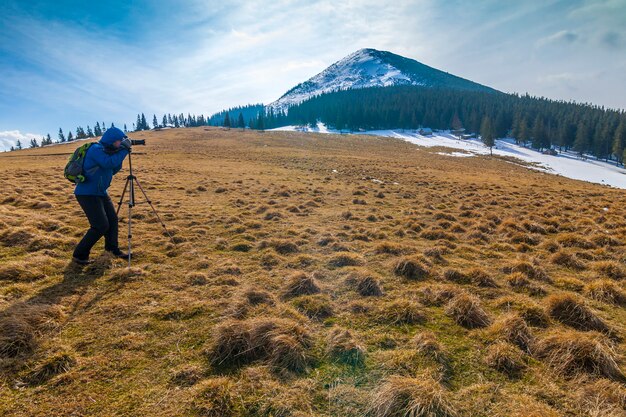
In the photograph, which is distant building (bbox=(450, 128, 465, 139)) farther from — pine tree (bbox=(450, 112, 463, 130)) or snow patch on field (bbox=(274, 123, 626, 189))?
snow patch on field (bbox=(274, 123, 626, 189))

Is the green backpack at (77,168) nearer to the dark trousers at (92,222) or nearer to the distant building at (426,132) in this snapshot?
the dark trousers at (92,222)

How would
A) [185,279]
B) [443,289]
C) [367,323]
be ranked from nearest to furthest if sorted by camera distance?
1. [367,323]
2. [443,289]
3. [185,279]

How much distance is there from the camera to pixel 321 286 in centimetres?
688

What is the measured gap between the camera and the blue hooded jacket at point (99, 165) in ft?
23.4

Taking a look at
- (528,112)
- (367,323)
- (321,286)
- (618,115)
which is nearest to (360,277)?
(321,286)

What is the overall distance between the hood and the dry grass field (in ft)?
9.55

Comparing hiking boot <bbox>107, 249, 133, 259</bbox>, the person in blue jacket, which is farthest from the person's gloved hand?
hiking boot <bbox>107, 249, 133, 259</bbox>

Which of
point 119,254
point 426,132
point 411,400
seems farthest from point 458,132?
point 411,400

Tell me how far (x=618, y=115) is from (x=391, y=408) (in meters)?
168

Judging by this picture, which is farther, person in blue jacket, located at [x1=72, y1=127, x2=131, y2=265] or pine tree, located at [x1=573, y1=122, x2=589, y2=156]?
pine tree, located at [x1=573, y1=122, x2=589, y2=156]

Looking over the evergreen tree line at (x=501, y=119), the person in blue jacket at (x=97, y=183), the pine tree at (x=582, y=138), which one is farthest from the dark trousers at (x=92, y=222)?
→ the pine tree at (x=582, y=138)

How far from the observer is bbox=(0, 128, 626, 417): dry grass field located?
147 inches

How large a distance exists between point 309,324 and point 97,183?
234 inches

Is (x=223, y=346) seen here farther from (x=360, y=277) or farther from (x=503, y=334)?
(x=503, y=334)
